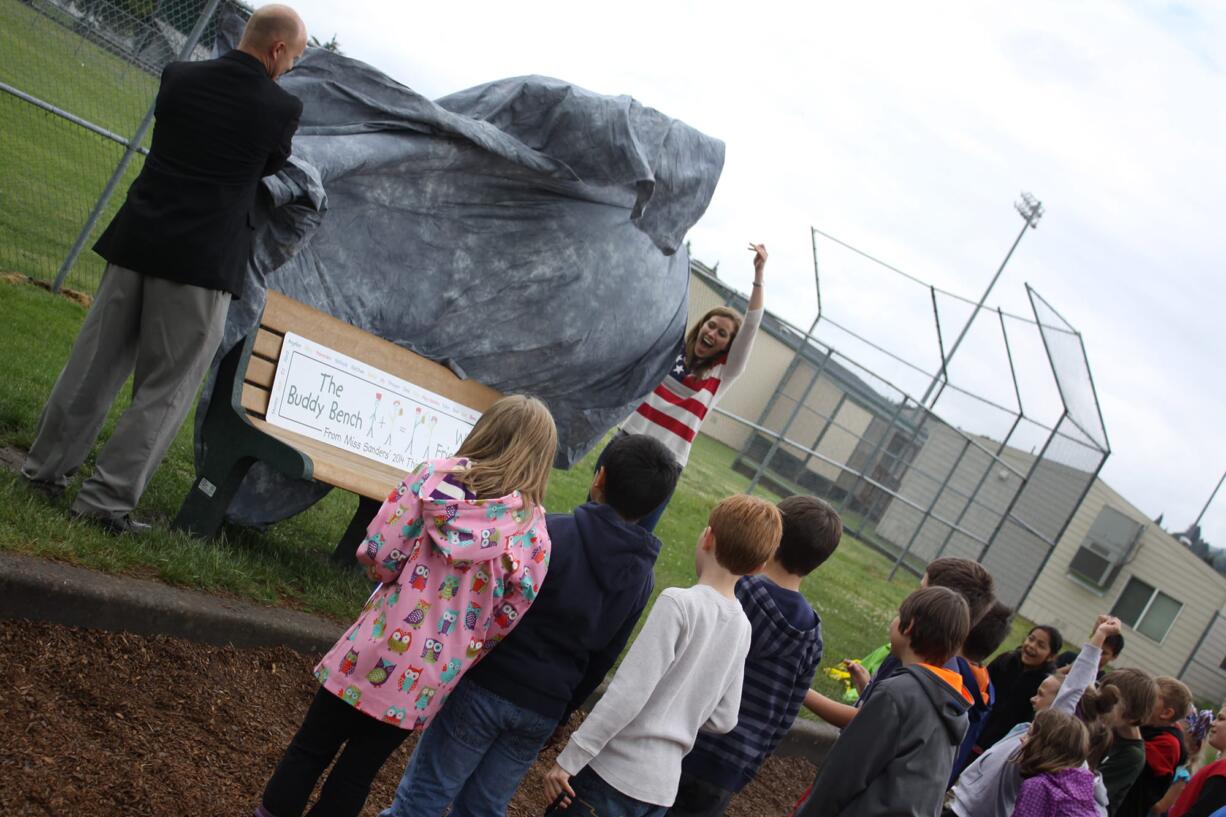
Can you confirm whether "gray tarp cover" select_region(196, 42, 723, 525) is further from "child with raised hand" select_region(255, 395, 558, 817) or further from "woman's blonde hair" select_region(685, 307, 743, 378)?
"child with raised hand" select_region(255, 395, 558, 817)

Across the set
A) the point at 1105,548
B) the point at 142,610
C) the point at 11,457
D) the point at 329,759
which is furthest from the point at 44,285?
the point at 1105,548

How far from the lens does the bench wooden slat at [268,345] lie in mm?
5020

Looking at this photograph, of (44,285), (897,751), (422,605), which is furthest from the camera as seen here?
(44,285)

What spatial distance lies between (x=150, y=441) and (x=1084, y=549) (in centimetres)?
2954

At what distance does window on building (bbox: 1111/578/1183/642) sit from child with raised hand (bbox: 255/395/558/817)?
31.4 m

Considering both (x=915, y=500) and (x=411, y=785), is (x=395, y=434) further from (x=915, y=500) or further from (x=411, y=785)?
(x=915, y=500)

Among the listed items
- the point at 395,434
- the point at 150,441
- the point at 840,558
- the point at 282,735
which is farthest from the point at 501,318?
the point at 840,558

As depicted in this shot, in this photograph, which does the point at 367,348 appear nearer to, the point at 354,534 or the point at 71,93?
the point at 354,534

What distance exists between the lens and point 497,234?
6.29m

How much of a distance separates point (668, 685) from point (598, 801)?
1.23 ft

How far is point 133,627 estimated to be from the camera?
3965 mm

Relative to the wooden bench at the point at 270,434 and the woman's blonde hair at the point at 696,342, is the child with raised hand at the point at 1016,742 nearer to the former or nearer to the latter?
the woman's blonde hair at the point at 696,342

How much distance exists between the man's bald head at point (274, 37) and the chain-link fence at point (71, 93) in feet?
5.40

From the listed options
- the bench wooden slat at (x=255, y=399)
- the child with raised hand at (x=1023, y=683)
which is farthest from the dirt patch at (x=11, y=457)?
the child with raised hand at (x=1023, y=683)
